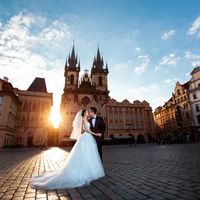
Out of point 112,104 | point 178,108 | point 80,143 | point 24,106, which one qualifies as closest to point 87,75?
point 112,104

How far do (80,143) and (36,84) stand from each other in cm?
5515

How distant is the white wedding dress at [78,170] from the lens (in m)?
4.49

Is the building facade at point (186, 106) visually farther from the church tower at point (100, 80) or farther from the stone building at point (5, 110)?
the stone building at point (5, 110)

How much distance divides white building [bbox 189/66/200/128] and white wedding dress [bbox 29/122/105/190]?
1767 inches

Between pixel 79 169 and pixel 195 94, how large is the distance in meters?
47.1

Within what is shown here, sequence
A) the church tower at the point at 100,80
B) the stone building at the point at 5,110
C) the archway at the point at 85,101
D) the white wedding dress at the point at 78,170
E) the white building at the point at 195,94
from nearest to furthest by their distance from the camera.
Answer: the white wedding dress at the point at 78,170
the stone building at the point at 5,110
the white building at the point at 195,94
the archway at the point at 85,101
the church tower at the point at 100,80

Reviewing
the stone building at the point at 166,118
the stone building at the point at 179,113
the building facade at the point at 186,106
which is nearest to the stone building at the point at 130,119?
the stone building at the point at 166,118

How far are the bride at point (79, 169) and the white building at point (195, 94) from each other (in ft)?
147

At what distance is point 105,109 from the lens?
57531 mm

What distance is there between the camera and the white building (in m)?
43.2

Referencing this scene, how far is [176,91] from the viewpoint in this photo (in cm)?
5281

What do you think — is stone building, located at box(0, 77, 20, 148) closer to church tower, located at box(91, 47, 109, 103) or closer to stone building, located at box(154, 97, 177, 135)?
church tower, located at box(91, 47, 109, 103)

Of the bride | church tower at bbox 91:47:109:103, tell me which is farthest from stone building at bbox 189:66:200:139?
the bride

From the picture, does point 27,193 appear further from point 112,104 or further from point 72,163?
point 112,104
